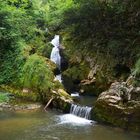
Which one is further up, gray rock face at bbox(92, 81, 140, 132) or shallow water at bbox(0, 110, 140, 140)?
gray rock face at bbox(92, 81, 140, 132)

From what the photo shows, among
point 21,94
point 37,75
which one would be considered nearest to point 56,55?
point 37,75

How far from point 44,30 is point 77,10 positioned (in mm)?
7029

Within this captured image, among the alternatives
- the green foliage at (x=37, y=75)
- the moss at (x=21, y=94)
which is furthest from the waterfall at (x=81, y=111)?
the moss at (x=21, y=94)

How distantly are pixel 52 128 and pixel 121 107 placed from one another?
2969 millimetres

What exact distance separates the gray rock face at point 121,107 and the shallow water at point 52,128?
447 millimetres

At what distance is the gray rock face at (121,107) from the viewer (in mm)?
13359

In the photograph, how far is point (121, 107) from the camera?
13750 millimetres

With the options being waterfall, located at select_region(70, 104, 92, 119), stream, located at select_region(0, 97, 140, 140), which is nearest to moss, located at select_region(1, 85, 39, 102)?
stream, located at select_region(0, 97, 140, 140)

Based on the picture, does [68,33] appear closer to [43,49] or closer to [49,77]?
[43,49]

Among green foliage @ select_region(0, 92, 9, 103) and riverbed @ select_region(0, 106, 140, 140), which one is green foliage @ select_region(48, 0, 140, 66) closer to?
riverbed @ select_region(0, 106, 140, 140)

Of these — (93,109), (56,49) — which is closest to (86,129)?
(93,109)

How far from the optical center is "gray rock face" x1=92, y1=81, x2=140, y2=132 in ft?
43.8

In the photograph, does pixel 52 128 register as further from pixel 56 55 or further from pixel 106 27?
pixel 56 55

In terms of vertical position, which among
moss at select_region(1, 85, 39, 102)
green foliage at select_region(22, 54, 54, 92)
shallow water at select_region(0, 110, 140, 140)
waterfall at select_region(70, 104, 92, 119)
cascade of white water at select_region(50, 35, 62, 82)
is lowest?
shallow water at select_region(0, 110, 140, 140)
